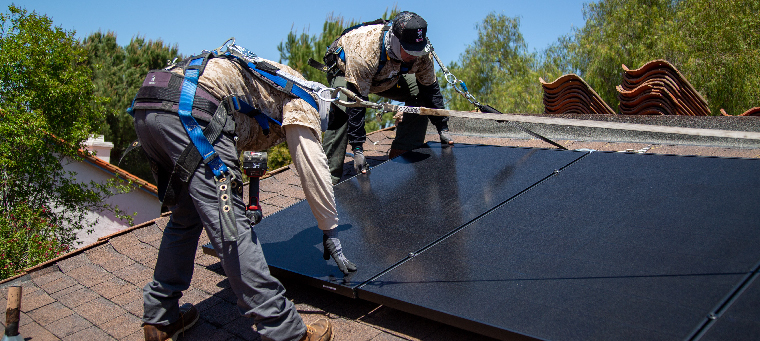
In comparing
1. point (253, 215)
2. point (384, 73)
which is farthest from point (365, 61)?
point (253, 215)

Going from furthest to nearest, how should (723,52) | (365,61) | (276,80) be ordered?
1. (723,52)
2. (365,61)
3. (276,80)

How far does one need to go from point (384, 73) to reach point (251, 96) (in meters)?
1.87

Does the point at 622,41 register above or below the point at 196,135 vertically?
above

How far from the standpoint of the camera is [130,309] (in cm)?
284

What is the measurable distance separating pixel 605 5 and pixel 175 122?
1196 inches

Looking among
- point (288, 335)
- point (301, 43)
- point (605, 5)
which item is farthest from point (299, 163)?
point (605, 5)

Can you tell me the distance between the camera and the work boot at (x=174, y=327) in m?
2.47

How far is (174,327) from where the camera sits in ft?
8.23

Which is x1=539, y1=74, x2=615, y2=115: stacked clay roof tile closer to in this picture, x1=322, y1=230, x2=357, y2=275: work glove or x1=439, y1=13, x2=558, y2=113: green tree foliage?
x1=322, y1=230, x2=357, y2=275: work glove

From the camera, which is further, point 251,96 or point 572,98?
point 572,98

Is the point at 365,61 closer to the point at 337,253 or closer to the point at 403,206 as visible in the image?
the point at 403,206

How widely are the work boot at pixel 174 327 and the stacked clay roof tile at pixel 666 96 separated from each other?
486cm

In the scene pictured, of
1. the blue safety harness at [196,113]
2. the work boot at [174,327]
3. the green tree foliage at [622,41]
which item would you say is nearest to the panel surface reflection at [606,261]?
the blue safety harness at [196,113]

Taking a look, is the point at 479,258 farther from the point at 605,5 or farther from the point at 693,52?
the point at 605,5
